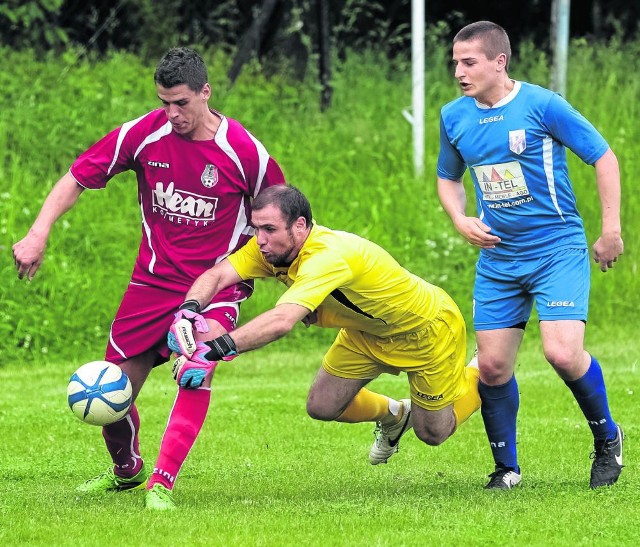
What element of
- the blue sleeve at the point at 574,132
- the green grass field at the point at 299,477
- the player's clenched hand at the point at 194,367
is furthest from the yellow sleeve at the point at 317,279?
the blue sleeve at the point at 574,132

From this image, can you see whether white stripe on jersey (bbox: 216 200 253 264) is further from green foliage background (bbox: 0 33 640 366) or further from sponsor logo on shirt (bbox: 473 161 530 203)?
green foliage background (bbox: 0 33 640 366)

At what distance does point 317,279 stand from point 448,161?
1.51 m

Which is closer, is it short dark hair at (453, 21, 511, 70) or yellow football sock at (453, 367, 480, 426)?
short dark hair at (453, 21, 511, 70)

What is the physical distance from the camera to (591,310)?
48.3ft

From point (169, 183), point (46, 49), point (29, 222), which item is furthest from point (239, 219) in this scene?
point (46, 49)

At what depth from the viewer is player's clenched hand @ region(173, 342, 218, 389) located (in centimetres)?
605

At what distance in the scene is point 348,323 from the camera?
→ 687cm

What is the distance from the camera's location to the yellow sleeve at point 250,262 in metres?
6.74

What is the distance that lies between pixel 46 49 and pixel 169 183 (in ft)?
40.4

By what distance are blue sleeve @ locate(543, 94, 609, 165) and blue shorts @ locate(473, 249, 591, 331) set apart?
1.76ft

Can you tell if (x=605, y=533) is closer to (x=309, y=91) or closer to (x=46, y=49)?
(x=309, y=91)

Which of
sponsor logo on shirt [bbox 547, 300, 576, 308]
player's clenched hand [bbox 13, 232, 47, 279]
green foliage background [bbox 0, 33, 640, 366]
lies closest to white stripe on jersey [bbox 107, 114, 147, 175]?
player's clenched hand [bbox 13, 232, 47, 279]

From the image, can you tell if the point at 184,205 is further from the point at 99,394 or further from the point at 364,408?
the point at 364,408

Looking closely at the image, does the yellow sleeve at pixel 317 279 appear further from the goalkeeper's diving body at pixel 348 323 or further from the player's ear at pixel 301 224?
the player's ear at pixel 301 224
